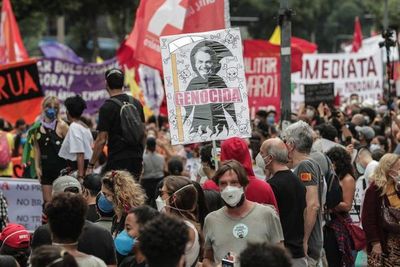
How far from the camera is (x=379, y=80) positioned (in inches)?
1055

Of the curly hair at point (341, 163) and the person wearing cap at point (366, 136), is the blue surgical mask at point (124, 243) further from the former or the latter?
the person wearing cap at point (366, 136)

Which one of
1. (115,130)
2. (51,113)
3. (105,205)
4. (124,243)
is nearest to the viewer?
(124,243)

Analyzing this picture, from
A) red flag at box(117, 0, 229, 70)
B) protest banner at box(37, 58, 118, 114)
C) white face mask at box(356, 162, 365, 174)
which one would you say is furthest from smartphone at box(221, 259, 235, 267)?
protest banner at box(37, 58, 118, 114)

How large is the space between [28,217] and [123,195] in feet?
21.3

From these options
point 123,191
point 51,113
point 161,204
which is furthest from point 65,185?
point 51,113

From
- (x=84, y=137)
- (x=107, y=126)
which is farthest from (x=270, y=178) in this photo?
(x=84, y=137)

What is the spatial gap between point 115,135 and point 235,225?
3940 millimetres

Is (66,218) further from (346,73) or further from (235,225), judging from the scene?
(346,73)

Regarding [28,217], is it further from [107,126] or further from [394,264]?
[394,264]

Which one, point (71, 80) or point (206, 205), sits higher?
point (71, 80)

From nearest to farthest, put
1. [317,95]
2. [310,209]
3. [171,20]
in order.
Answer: [310,209] < [171,20] < [317,95]

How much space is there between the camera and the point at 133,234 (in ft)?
23.6

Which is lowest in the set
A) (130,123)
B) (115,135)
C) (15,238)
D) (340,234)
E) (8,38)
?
(340,234)

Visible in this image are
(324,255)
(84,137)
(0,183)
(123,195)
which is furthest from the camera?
(0,183)
